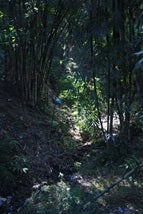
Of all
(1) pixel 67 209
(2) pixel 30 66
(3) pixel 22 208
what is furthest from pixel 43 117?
(1) pixel 67 209

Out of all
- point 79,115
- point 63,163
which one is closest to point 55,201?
point 63,163

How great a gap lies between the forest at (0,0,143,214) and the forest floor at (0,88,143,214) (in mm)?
13

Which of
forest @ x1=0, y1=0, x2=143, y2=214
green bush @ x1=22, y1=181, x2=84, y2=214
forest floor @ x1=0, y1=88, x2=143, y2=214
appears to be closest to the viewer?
green bush @ x1=22, y1=181, x2=84, y2=214

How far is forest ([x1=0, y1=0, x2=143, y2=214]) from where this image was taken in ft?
11.9

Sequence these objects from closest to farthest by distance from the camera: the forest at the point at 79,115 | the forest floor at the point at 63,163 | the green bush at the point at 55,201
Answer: the green bush at the point at 55,201
the forest floor at the point at 63,163
the forest at the point at 79,115

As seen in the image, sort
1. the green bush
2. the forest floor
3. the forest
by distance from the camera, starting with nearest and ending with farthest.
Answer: the green bush, the forest floor, the forest

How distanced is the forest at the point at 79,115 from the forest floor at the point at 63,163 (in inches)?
0.5

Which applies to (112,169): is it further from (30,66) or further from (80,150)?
(30,66)

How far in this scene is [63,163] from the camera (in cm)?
508

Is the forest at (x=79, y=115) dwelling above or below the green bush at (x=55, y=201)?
above

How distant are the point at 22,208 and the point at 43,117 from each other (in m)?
3.10

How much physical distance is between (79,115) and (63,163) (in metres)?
1.42

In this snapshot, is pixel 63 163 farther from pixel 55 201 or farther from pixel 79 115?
pixel 55 201

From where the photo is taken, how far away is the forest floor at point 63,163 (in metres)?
3.52
